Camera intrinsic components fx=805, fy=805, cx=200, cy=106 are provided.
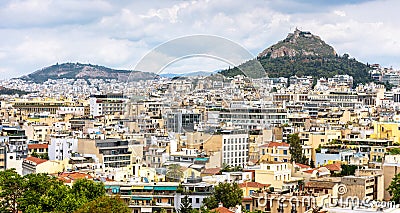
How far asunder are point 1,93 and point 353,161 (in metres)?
63.0

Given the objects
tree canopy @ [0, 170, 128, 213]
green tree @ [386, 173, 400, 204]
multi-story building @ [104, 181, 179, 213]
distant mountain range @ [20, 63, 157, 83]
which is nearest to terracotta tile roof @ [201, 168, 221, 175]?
multi-story building @ [104, 181, 179, 213]

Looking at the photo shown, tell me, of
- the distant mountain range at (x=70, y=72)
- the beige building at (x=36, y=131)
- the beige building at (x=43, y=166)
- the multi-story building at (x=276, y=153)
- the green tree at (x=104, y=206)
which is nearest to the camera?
the green tree at (x=104, y=206)

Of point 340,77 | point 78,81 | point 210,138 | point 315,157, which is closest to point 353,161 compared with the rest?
point 315,157

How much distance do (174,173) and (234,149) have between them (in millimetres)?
4283

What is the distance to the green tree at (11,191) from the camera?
46.9 ft

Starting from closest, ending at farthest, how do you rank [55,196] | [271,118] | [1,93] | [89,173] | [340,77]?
[55,196], [89,173], [271,118], [340,77], [1,93]

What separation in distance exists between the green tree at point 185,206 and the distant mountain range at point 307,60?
4847 centimetres

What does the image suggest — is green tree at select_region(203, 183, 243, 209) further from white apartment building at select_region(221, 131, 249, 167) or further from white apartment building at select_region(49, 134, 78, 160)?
white apartment building at select_region(49, 134, 78, 160)

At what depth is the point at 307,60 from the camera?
7056 cm

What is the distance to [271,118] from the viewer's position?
92.8 feet

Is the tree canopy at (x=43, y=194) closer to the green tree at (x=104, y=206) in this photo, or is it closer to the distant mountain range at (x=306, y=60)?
the green tree at (x=104, y=206)

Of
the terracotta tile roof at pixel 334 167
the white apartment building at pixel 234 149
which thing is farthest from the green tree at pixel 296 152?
the terracotta tile roof at pixel 334 167

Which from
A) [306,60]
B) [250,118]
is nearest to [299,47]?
[306,60]

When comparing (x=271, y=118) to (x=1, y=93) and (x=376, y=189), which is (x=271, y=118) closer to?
(x=376, y=189)
